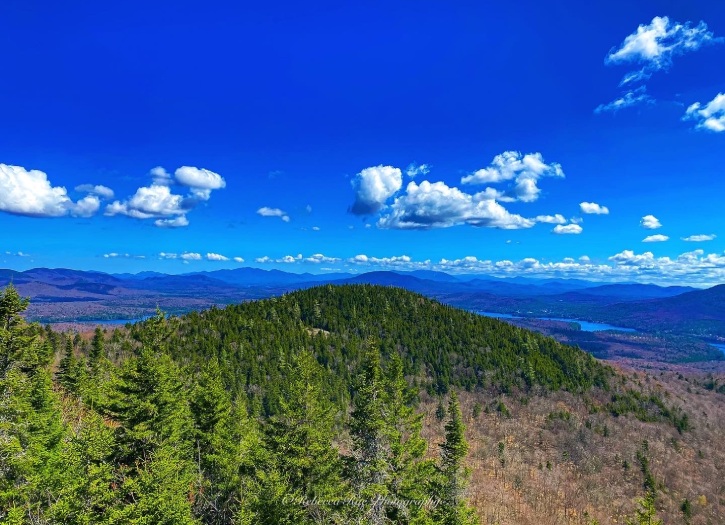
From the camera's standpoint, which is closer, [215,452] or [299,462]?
[299,462]

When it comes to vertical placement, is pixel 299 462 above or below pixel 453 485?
above

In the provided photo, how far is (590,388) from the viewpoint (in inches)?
4532

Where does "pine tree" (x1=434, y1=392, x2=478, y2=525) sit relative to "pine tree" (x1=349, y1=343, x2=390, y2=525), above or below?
below

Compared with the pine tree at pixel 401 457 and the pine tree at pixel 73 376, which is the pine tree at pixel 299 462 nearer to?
the pine tree at pixel 401 457

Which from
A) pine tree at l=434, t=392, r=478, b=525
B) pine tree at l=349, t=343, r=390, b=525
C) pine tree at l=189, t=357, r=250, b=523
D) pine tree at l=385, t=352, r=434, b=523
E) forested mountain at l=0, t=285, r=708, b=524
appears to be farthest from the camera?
pine tree at l=189, t=357, r=250, b=523

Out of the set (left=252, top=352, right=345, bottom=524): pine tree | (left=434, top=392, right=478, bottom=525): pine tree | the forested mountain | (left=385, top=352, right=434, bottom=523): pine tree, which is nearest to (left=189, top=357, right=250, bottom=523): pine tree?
the forested mountain

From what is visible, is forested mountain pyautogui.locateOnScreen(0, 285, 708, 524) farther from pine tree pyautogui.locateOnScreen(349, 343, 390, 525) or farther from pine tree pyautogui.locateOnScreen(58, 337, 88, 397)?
pine tree pyautogui.locateOnScreen(58, 337, 88, 397)

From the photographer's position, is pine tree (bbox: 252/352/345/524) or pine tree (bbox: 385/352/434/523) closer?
pine tree (bbox: 252/352/345/524)

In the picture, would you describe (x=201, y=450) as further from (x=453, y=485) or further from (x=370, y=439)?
(x=453, y=485)

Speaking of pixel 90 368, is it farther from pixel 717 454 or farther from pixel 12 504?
pixel 717 454

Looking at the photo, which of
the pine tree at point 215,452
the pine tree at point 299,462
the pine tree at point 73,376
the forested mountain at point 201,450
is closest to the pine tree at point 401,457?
the forested mountain at point 201,450

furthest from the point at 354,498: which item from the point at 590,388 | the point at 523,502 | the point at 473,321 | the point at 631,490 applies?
the point at 473,321

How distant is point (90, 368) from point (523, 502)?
68.7m

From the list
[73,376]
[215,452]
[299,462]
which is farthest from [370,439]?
[73,376]
